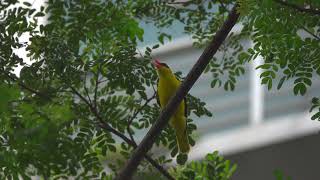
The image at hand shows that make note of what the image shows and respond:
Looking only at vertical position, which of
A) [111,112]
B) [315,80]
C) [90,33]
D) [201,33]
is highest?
[315,80]

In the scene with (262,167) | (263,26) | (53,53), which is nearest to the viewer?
(263,26)

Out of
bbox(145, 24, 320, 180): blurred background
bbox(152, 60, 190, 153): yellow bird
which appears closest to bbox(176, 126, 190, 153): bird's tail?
bbox(152, 60, 190, 153): yellow bird

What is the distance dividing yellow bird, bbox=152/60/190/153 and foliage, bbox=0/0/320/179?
7 cm

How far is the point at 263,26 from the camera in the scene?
2.99 meters

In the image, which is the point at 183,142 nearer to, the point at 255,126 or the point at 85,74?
the point at 85,74

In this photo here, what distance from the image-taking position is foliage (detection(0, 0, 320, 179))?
9.70 ft

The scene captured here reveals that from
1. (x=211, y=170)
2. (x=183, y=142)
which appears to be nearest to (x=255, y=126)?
(x=183, y=142)

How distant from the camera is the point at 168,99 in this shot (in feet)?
14.9

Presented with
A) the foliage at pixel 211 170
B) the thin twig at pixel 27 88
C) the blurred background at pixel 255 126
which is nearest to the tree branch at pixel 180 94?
the foliage at pixel 211 170

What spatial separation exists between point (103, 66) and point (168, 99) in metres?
0.86

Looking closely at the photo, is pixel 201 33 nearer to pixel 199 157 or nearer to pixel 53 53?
pixel 53 53

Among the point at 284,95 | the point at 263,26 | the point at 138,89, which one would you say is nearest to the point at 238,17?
the point at 263,26

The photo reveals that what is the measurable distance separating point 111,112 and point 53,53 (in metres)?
0.39

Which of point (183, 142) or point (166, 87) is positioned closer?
point (183, 142)
